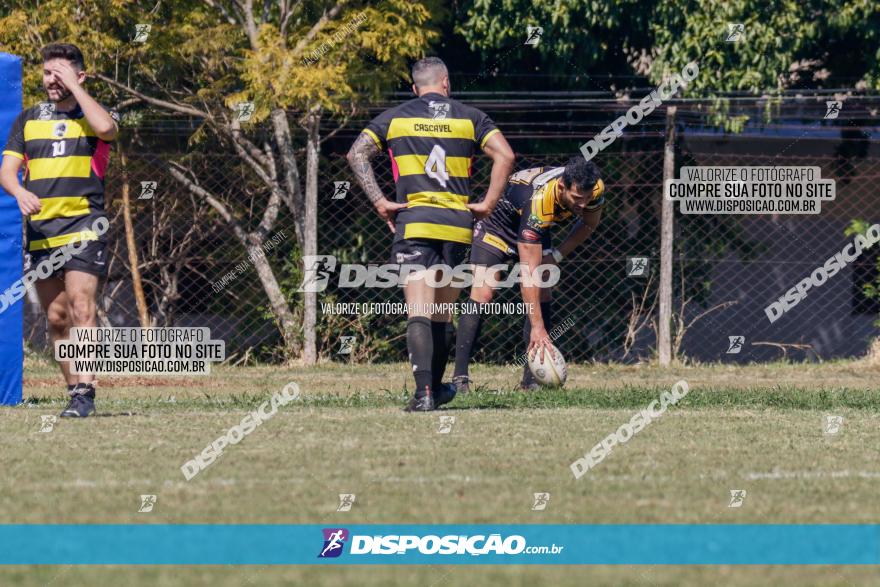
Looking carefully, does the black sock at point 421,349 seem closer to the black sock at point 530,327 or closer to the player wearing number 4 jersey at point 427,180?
the player wearing number 4 jersey at point 427,180

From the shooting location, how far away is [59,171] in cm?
784

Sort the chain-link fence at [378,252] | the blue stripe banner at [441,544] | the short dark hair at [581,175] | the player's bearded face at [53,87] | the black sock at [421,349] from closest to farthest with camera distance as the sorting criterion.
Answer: the blue stripe banner at [441,544] → the player's bearded face at [53,87] → the black sock at [421,349] → the short dark hair at [581,175] → the chain-link fence at [378,252]

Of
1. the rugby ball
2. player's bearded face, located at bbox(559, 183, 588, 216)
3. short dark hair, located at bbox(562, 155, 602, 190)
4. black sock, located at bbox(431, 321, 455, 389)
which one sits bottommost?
the rugby ball

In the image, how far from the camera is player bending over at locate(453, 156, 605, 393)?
9.09m

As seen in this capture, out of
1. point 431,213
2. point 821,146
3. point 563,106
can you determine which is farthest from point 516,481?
point 821,146

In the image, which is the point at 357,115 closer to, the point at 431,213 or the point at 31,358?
the point at 31,358

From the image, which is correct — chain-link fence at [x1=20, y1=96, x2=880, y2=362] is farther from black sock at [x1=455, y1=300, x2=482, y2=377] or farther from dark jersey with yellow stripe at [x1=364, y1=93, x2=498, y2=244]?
dark jersey with yellow stripe at [x1=364, y1=93, x2=498, y2=244]

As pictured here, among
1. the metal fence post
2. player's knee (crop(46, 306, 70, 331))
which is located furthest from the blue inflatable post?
the metal fence post

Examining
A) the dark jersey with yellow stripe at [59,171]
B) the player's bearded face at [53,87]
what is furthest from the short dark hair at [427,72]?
the player's bearded face at [53,87]

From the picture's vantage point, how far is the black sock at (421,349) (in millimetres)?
7847

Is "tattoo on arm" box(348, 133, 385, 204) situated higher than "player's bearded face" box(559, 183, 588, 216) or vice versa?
"tattoo on arm" box(348, 133, 385, 204)

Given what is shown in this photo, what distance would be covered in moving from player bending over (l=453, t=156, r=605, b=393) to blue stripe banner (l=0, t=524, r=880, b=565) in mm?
4572

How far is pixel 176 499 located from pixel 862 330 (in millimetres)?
14382

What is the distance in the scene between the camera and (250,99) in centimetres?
1320
